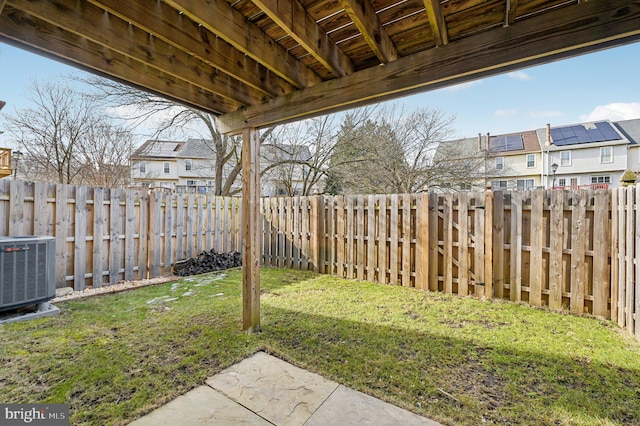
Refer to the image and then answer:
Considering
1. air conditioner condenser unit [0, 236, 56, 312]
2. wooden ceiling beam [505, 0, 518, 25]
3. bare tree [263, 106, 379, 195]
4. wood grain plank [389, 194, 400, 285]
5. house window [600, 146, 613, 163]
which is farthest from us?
house window [600, 146, 613, 163]

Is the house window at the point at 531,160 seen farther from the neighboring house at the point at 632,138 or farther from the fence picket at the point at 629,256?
the fence picket at the point at 629,256

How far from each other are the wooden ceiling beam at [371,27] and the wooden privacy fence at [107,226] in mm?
4642

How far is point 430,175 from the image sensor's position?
9609mm

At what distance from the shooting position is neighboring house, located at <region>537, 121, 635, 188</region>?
714 inches

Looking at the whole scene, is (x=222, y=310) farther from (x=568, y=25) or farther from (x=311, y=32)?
(x=568, y=25)

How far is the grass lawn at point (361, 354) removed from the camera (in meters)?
1.79

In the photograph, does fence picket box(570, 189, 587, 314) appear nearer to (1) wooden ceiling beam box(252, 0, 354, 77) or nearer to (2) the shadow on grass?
(2) the shadow on grass

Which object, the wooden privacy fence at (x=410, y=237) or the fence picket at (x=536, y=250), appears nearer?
the wooden privacy fence at (x=410, y=237)

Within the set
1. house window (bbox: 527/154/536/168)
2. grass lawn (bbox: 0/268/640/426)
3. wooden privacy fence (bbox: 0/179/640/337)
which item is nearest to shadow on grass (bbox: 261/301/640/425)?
grass lawn (bbox: 0/268/640/426)

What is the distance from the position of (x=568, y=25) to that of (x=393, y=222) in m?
3.50

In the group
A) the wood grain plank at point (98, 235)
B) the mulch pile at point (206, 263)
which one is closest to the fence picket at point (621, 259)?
the mulch pile at point (206, 263)

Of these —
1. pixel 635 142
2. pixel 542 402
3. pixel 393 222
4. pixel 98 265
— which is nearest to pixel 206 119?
pixel 98 265

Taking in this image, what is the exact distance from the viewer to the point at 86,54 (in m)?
1.88

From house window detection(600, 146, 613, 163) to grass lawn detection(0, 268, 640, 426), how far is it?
74.0ft
